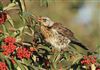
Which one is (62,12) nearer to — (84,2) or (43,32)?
(84,2)

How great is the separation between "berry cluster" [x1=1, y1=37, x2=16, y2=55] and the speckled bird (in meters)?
1.08

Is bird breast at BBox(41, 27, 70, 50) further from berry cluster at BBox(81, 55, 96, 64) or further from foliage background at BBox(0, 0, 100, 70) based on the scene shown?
foliage background at BBox(0, 0, 100, 70)

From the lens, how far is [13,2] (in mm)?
5469

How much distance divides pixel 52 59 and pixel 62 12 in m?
11.1

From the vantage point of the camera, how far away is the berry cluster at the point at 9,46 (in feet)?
15.9

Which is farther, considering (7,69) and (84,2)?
(84,2)

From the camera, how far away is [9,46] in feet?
16.0

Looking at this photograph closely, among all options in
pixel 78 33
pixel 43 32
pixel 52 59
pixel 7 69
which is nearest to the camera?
pixel 7 69

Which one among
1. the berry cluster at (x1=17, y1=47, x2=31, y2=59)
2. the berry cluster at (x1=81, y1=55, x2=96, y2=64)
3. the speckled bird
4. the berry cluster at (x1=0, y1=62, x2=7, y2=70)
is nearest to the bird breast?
the speckled bird

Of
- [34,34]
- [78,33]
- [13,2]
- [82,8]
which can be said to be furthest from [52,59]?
[82,8]

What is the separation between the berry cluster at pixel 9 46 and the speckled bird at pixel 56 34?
108 centimetres

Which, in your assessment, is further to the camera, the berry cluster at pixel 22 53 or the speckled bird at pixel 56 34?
the speckled bird at pixel 56 34

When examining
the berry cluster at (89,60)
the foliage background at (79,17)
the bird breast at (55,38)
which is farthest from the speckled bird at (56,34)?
the foliage background at (79,17)

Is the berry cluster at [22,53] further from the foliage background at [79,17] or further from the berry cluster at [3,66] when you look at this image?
the foliage background at [79,17]
